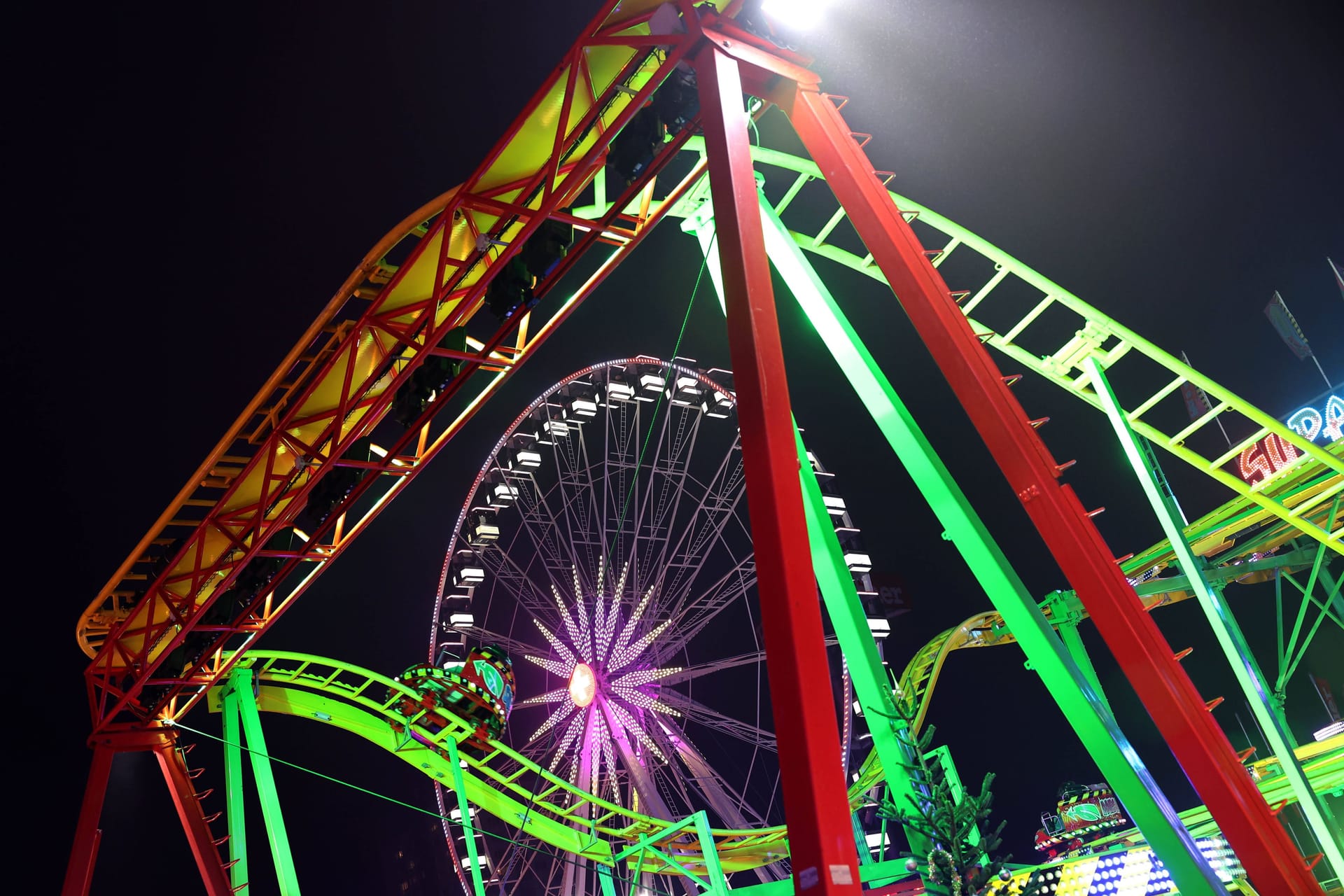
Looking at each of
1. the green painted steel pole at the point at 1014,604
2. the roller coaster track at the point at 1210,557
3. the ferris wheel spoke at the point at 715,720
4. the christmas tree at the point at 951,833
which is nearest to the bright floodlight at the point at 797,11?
the green painted steel pole at the point at 1014,604

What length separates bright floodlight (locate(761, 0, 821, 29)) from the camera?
17.8 feet

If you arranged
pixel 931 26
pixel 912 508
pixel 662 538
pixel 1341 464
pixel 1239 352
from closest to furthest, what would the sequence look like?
pixel 1341 464 < pixel 931 26 < pixel 662 538 < pixel 1239 352 < pixel 912 508

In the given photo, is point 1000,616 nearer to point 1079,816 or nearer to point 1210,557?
point 1210,557

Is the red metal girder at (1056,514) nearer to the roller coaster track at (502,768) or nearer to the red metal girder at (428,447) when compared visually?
the red metal girder at (428,447)

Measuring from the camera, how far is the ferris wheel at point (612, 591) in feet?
45.6

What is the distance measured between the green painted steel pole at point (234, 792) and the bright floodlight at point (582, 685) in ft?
15.1

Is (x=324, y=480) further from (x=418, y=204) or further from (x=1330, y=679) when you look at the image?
(x=1330, y=679)

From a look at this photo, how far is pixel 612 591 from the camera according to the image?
47.2ft

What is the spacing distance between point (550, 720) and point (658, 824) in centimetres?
232

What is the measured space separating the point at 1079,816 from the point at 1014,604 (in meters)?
28.2

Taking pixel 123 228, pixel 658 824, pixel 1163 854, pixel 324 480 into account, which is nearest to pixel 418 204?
pixel 123 228

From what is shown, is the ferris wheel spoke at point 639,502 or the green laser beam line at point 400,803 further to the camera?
the ferris wheel spoke at point 639,502

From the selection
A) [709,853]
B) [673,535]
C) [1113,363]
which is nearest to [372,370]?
[709,853]

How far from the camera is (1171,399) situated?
71.6 ft
